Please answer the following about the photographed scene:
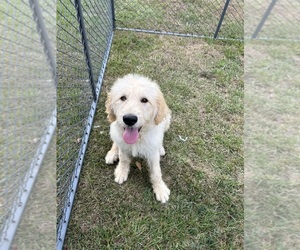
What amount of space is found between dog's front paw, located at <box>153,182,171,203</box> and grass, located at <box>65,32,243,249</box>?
0.05 meters

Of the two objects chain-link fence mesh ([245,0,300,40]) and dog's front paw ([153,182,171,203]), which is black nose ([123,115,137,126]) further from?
chain-link fence mesh ([245,0,300,40])

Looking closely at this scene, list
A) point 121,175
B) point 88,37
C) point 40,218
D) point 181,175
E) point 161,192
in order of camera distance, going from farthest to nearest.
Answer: point 88,37 < point 181,175 < point 121,175 < point 161,192 < point 40,218

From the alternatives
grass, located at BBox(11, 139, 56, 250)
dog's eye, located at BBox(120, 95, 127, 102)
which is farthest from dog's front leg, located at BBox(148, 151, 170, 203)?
grass, located at BBox(11, 139, 56, 250)

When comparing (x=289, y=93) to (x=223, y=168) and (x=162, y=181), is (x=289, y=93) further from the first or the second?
(x=162, y=181)

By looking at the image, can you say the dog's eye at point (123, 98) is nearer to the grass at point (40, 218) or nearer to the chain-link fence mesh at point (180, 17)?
the grass at point (40, 218)

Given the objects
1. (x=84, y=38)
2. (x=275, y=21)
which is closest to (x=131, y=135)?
(x=84, y=38)

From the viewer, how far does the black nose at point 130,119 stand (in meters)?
2.02

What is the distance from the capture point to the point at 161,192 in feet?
8.57

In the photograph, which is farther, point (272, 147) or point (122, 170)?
point (272, 147)

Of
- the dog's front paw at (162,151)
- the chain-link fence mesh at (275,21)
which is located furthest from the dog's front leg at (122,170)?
the chain-link fence mesh at (275,21)

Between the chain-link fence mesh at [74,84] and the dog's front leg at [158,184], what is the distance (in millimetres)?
733

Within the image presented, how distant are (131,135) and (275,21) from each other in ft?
11.7

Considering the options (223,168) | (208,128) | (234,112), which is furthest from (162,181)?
(234,112)

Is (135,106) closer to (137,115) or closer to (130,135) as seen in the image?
(137,115)
